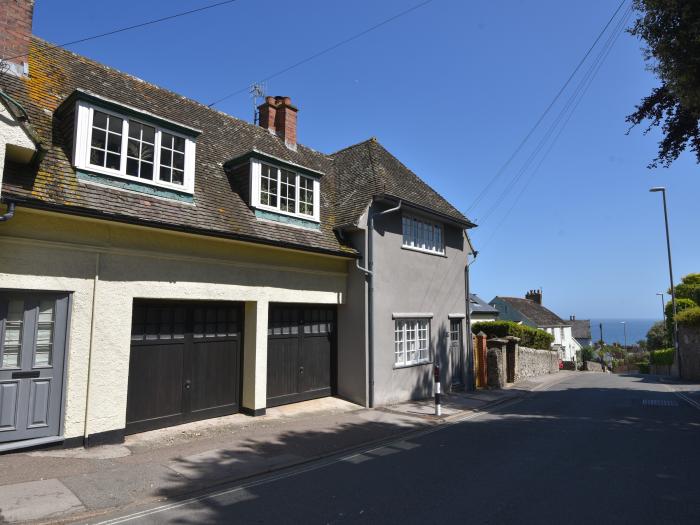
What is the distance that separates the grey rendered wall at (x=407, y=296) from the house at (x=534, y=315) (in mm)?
39785

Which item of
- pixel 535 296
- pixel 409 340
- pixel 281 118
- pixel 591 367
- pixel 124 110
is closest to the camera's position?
pixel 124 110

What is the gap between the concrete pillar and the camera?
34.7ft


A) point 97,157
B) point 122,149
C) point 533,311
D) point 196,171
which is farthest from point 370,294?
point 533,311

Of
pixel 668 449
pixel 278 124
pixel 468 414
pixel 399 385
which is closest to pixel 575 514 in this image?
pixel 668 449

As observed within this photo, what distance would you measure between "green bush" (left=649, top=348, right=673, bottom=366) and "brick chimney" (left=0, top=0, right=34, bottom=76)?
40978mm

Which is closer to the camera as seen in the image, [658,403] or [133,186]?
[133,186]

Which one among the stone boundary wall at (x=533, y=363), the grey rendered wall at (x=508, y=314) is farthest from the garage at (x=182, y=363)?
the grey rendered wall at (x=508, y=314)

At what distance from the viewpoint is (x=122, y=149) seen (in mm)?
8883

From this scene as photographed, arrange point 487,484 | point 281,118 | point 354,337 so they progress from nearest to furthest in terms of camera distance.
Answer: point 487,484
point 354,337
point 281,118

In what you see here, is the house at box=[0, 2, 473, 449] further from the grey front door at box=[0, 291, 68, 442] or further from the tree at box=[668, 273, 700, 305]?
the tree at box=[668, 273, 700, 305]

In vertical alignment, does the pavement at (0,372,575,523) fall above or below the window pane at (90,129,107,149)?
below

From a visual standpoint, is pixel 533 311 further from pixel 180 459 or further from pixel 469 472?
pixel 180 459

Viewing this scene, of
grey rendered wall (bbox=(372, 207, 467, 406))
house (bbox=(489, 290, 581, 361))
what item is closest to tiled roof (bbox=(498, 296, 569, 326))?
house (bbox=(489, 290, 581, 361))

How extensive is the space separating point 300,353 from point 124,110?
23.5 ft
